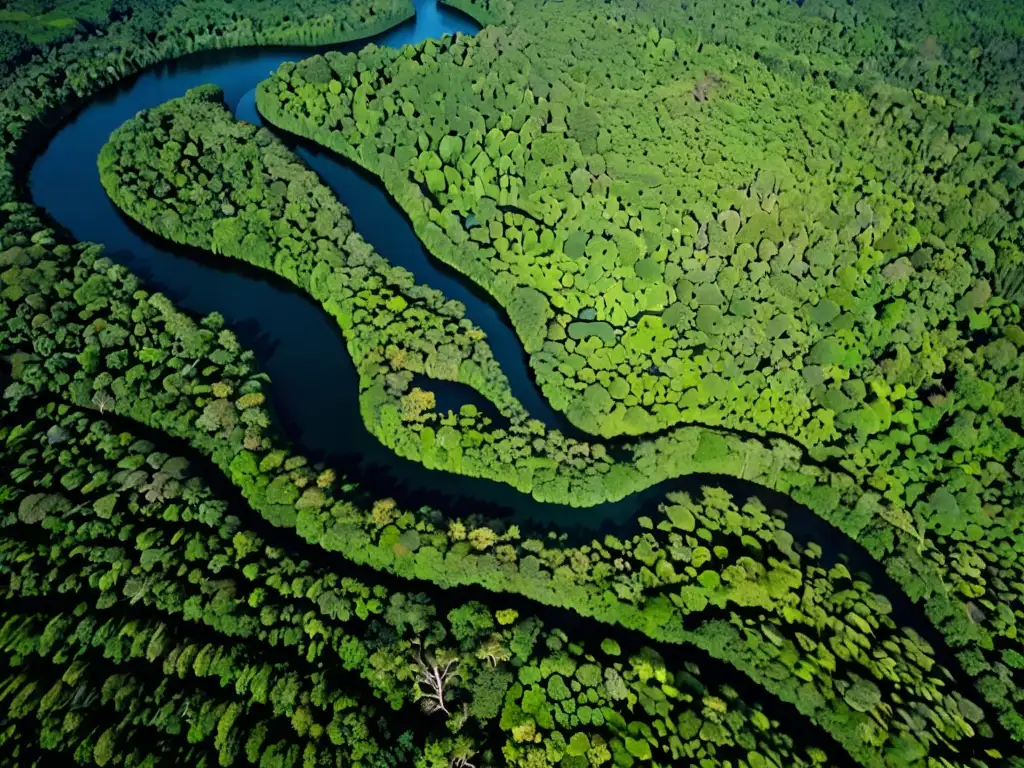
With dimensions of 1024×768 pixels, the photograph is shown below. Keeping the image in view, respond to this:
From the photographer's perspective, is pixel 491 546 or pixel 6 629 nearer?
pixel 6 629

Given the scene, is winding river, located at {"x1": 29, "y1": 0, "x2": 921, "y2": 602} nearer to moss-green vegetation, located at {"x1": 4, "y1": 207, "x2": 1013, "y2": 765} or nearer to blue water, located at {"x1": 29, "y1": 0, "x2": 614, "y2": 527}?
blue water, located at {"x1": 29, "y1": 0, "x2": 614, "y2": 527}

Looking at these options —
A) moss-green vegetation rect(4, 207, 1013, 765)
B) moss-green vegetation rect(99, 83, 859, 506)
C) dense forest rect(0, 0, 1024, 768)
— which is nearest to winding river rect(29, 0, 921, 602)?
dense forest rect(0, 0, 1024, 768)

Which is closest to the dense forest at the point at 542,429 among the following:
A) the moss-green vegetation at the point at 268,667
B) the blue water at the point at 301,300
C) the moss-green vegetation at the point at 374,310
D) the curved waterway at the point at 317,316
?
the moss-green vegetation at the point at 268,667

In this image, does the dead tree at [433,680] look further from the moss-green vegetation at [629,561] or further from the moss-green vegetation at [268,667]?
the moss-green vegetation at [629,561]

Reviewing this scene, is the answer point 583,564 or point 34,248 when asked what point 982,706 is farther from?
point 34,248

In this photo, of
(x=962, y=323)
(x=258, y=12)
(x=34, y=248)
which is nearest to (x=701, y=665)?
(x=962, y=323)

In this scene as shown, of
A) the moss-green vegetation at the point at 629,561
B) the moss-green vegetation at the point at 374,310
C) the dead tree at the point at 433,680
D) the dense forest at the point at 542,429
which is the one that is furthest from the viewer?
the moss-green vegetation at the point at 374,310

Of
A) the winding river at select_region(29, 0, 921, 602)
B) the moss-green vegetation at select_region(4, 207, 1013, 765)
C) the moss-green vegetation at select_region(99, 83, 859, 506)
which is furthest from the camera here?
the moss-green vegetation at select_region(99, 83, 859, 506)

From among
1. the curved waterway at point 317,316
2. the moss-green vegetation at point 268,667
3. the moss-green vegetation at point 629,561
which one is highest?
the curved waterway at point 317,316

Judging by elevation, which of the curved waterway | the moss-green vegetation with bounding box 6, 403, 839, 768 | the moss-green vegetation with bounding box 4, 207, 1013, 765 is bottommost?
the moss-green vegetation with bounding box 6, 403, 839, 768
